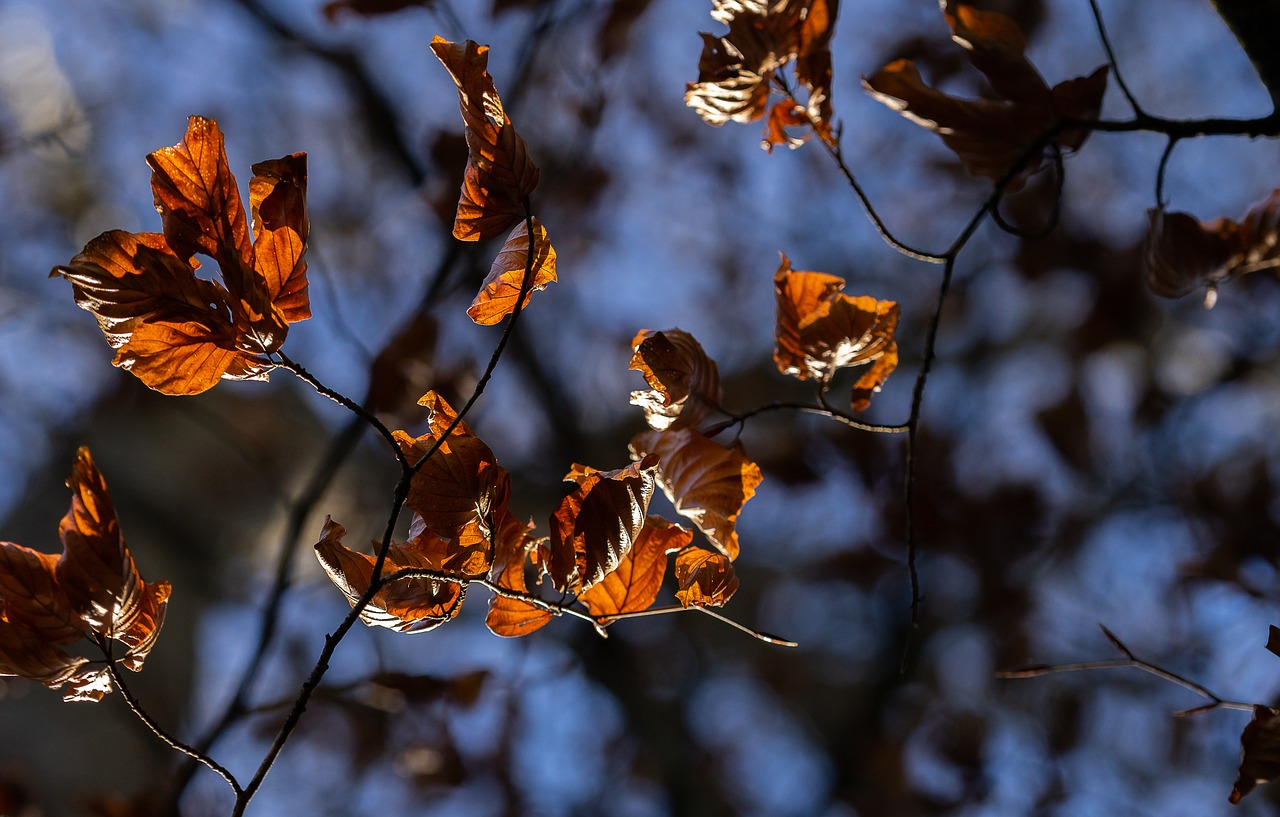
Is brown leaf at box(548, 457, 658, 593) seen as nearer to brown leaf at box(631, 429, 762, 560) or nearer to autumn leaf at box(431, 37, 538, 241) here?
brown leaf at box(631, 429, 762, 560)

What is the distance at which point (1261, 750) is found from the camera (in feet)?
1.25

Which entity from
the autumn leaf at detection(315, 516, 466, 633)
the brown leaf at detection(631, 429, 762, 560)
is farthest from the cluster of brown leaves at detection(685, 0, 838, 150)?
the autumn leaf at detection(315, 516, 466, 633)

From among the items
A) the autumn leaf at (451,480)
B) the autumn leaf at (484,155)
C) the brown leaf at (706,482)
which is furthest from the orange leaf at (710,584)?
the autumn leaf at (484,155)

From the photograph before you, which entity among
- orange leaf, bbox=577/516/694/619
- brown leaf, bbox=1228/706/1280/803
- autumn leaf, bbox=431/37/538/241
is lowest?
orange leaf, bbox=577/516/694/619

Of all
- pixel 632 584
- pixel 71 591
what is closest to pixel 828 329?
pixel 632 584

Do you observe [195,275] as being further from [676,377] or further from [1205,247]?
[1205,247]

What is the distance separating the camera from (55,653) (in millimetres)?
377

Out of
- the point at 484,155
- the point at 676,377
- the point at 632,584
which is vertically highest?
the point at 484,155

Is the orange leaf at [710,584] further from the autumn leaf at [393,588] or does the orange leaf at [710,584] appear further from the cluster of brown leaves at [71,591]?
the cluster of brown leaves at [71,591]

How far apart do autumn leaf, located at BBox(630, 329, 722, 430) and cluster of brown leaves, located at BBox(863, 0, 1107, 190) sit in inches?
7.1

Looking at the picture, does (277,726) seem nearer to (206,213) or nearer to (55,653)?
(55,653)

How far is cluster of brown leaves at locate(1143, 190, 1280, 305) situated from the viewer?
47 centimetres

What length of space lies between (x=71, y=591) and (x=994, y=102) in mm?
535

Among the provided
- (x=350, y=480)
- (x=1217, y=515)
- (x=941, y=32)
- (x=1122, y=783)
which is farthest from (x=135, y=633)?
(x=1122, y=783)
